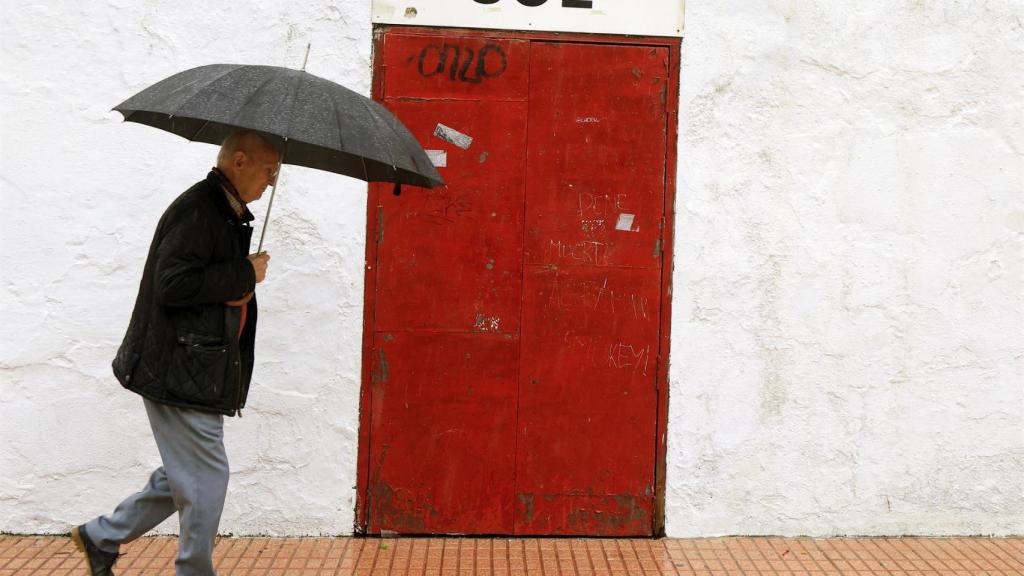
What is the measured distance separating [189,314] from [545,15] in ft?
8.00

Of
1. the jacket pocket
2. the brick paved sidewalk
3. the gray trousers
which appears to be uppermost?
the jacket pocket

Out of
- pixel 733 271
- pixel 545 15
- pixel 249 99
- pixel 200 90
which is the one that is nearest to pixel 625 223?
pixel 733 271

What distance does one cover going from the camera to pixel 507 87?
5.23m

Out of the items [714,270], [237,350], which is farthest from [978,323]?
[237,350]

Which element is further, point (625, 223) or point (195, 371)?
point (625, 223)

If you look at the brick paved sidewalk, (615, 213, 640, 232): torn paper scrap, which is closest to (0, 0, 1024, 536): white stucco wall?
the brick paved sidewalk

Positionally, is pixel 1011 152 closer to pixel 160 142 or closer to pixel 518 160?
pixel 518 160

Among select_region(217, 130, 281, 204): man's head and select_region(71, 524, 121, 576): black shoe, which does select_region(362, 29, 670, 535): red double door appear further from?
select_region(71, 524, 121, 576): black shoe

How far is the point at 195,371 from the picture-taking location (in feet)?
12.4

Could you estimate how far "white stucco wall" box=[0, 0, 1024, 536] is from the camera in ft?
16.8

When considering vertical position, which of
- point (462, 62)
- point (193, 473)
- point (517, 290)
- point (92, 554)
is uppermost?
point (462, 62)

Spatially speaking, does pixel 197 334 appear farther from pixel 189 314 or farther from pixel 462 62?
pixel 462 62

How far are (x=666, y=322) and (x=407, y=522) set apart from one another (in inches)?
64.9

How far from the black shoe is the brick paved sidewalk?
59cm
